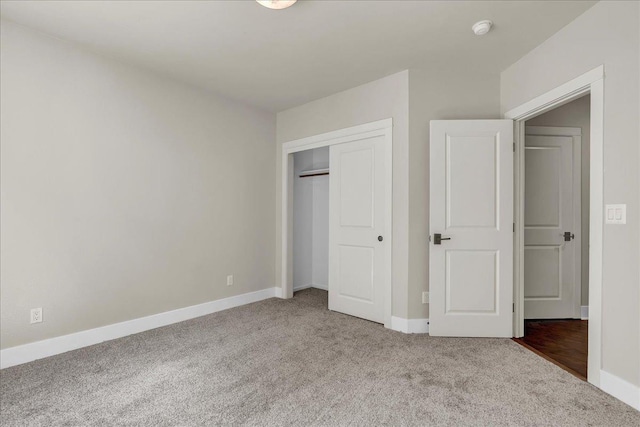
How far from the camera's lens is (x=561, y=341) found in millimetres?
3010

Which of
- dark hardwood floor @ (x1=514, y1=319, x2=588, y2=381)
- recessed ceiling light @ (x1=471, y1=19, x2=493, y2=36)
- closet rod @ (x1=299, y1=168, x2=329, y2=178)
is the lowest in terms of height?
dark hardwood floor @ (x1=514, y1=319, x2=588, y2=381)

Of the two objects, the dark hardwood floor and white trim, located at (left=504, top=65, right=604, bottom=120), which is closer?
white trim, located at (left=504, top=65, right=604, bottom=120)

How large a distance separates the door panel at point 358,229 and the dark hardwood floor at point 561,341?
1448 millimetres

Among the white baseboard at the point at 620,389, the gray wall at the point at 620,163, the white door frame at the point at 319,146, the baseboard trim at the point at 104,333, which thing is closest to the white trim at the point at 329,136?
the white door frame at the point at 319,146

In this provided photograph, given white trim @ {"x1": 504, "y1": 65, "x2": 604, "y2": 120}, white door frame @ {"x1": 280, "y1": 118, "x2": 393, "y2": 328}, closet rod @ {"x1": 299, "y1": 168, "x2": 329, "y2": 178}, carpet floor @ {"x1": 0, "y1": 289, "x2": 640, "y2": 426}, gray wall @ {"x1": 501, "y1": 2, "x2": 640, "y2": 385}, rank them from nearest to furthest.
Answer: carpet floor @ {"x1": 0, "y1": 289, "x2": 640, "y2": 426} → gray wall @ {"x1": 501, "y1": 2, "x2": 640, "y2": 385} → white trim @ {"x1": 504, "y1": 65, "x2": 604, "y2": 120} → white door frame @ {"x1": 280, "y1": 118, "x2": 393, "y2": 328} → closet rod @ {"x1": 299, "y1": 168, "x2": 329, "y2": 178}

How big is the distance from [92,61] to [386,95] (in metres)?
2.83

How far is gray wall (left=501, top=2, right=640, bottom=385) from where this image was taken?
193 centimetres

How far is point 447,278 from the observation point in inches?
121

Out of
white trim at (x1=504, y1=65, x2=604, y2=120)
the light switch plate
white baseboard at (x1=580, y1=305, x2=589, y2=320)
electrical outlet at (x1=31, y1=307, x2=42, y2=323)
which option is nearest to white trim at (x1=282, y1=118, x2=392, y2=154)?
white trim at (x1=504, y1=65, x2=604, y2=120)

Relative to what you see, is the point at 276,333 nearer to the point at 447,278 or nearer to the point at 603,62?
the point at 447,278

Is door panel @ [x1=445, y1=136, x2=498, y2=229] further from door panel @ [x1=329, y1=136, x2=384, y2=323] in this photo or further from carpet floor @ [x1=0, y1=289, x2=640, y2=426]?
carpet floor @ [x1=0, y1=289, x2=640, y2=426]

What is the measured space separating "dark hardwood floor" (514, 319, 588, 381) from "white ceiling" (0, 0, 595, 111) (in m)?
2.62

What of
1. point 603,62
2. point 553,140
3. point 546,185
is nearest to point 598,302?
point 603,62

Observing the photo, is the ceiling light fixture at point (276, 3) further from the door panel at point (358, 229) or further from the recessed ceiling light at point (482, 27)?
the door panel at point (358, 229)
